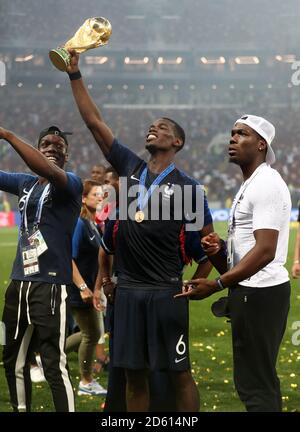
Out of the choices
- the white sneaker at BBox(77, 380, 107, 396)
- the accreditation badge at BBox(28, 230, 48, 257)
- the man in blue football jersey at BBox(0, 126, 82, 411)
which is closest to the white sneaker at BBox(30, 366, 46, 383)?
the white sneaker at BBox(77, 380, 107, 396)

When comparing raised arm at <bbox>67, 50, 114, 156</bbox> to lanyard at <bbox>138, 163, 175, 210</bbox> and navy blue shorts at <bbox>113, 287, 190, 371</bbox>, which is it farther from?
navy blue shorts at <bbox>113, 287, 190, 371</bbox>

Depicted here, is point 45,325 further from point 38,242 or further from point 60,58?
point 60,58

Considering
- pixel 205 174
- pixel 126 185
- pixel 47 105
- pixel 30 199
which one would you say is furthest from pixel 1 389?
pixel 47 105

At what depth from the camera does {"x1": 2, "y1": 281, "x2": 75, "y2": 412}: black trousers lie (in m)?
5.48

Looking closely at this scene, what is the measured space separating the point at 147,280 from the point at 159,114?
48185mm

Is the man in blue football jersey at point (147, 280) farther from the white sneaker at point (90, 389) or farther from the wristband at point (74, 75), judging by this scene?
the white sneaker at point (90, 389)

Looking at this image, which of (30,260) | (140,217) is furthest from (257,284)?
(30,260)

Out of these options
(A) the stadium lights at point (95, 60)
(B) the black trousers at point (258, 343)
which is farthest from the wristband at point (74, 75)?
(A) the stadium lights at point (95, 60)

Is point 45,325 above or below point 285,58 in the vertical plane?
below

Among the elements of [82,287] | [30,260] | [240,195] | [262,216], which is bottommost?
[82,287]

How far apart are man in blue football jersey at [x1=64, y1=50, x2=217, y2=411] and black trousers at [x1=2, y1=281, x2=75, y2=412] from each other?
1.64 ft

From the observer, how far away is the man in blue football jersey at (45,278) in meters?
5.48

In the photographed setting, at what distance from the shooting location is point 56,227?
→ 557 cm

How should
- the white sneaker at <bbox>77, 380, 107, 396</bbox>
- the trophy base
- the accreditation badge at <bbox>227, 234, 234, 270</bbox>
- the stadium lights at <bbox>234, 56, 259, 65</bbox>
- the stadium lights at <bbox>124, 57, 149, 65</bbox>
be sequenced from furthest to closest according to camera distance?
the stadium lights at <bbox>234, 56, 259, 65</bbox>, the stadium lights at <bbox>124, 57, 149, 65</bbox>, the white sneaker at <bbox>77, 380, 107, 396</bbox>, the accreditation badge at <bbox>227, 234, 234, 270</bbox>, the trophy base
